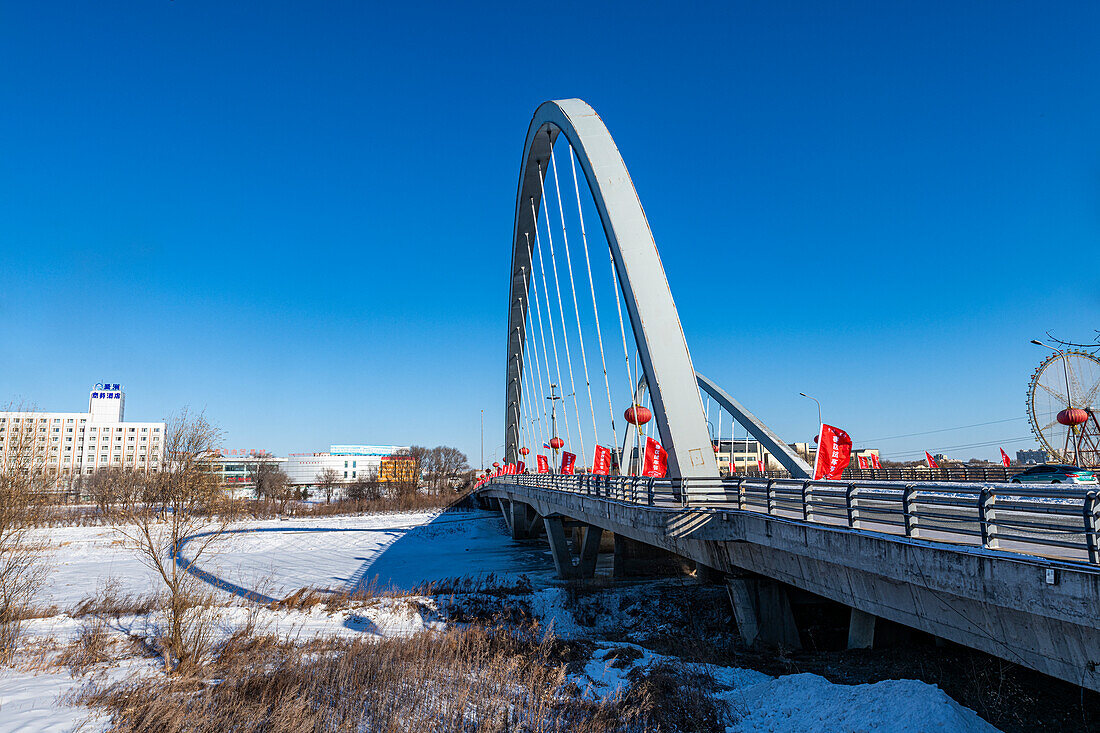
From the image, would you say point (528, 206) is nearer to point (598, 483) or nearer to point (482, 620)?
point (598, 483)

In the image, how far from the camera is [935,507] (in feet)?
31.0

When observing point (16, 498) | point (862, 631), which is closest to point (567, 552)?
point (862, 631)

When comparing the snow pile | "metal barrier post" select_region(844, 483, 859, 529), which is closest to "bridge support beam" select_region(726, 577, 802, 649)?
the snow pile

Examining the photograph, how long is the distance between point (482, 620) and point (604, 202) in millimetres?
15257

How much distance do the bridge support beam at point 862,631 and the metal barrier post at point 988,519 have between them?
19.3 ft

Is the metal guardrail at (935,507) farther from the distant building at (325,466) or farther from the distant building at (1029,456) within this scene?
the distant building at (325,466)

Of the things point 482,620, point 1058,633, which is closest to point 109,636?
point 482,620

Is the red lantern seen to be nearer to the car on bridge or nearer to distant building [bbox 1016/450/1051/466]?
the car on bridge

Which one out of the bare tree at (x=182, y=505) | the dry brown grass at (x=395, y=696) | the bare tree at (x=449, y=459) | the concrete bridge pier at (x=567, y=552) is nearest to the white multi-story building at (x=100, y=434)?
the bare tree at (x=449, y=459)

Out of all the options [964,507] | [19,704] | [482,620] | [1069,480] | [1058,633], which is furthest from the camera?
[482,620]

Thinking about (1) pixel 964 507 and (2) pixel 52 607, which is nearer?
(1) pixel 964 507

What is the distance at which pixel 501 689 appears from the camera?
11742 millimetres

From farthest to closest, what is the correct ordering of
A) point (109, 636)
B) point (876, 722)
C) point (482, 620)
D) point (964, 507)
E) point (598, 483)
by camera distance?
point (598, 483) → point (482, 620) → point (109, 636) → point (876, 722) → point (964, 507)

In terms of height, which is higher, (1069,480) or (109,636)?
(1069,480)
